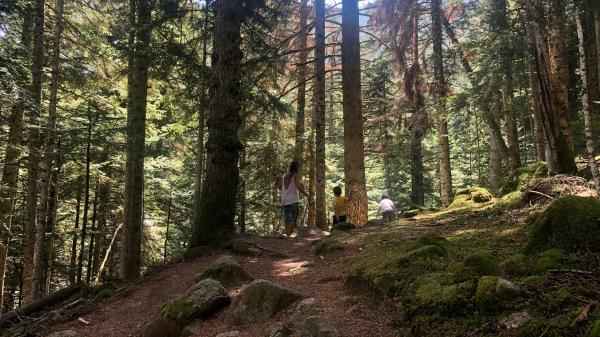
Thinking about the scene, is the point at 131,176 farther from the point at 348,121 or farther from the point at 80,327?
the point at 348,121

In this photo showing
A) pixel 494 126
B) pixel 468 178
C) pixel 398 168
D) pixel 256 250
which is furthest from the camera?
pixel 468 178

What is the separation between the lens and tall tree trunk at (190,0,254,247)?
27.1ft

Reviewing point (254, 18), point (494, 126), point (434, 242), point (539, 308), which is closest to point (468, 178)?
point (494, 126)

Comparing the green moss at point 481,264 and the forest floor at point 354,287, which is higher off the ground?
the green moss at point 481,264

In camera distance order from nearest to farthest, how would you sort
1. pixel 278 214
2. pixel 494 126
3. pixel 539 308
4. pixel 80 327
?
pixel 539 308
pixel 80 327
pixel 494 126
pixel 278 214

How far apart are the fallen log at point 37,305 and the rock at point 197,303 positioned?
349cm

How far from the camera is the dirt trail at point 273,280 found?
3.94 meters

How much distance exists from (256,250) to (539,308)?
5.93m

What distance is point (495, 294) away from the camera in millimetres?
2975

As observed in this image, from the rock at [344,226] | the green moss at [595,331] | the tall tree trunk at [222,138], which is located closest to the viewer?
the green moss at [595,331]

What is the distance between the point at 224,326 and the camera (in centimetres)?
486

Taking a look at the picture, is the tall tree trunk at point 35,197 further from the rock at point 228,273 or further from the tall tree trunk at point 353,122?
the tall tree trunk at point 353,122

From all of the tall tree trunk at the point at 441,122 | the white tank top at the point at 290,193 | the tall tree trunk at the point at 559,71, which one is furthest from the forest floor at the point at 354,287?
the tall tree trunk at the point at 441,122

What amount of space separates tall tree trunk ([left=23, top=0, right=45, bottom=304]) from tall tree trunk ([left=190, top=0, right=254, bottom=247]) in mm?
3528
